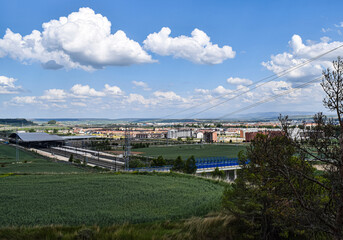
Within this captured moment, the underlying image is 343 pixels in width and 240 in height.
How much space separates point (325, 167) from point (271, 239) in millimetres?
4217

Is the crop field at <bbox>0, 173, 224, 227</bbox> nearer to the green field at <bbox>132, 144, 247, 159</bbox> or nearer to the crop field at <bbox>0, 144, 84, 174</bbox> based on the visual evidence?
the crop field at <bbox>0, 144, 84, 174</bbox>

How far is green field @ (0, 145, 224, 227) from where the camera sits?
39.0ft

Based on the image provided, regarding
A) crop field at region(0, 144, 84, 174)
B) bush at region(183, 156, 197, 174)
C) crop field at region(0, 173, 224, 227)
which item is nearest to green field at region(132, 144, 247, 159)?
bush at region(183, 156, 197, 174)

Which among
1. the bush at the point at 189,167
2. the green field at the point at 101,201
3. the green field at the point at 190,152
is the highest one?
the green field at the point at 101,201

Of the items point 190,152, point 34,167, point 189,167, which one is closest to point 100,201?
point 189,167

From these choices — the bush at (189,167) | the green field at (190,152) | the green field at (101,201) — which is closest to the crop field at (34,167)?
the bush at (189,167)

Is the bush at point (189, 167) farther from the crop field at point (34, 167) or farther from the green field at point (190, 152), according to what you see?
the green field at point (190, 152)

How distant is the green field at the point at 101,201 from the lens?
39.0 feet

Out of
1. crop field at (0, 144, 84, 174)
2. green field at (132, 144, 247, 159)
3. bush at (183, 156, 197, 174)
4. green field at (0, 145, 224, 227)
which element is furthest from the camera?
green field at (132, 144, 247, 159)

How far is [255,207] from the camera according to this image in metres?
9.78

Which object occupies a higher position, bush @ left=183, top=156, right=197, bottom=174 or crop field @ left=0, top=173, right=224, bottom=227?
crop field @ left=0, top=173, right=224, bottom=227

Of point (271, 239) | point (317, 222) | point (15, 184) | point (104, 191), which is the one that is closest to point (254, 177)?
point (271, 239)

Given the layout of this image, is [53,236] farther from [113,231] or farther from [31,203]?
[31,203]

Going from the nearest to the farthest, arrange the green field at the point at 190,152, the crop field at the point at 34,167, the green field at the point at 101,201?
the green field at the point at 101,201
the crop field at the point at 34,167
the green field at the point at 190,152
